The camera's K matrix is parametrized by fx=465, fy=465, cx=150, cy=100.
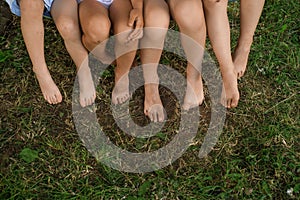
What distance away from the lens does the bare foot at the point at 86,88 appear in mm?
2646

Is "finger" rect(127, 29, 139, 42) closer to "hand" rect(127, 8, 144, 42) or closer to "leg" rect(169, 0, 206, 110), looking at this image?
"hand" rect(127, 8, 144, 42)

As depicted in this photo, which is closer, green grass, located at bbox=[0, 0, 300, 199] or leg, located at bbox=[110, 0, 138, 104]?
leg, located at bbox=[110, 0, 138, 104]

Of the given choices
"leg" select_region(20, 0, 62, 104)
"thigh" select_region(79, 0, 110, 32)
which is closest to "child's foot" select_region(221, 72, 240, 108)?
"thigh" select_region(79, 0, 110, 32)

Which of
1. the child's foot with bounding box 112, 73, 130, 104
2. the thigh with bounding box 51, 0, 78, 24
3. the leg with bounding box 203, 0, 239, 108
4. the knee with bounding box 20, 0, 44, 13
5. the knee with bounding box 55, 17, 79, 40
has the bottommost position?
the child's foot with bounding box 112, 73, 130, 104

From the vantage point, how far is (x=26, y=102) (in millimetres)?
2754

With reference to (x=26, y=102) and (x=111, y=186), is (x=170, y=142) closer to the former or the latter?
(x=111, y=186)

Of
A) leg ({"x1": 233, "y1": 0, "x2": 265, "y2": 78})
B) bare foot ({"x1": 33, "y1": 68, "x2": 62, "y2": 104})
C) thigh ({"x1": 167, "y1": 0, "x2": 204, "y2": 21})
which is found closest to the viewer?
thigh ({"x1": 167, "y1": 0, "x2": 204, "y2": 21})

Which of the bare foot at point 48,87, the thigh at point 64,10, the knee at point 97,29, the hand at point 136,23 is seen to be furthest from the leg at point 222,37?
the bare foot at point 48,87

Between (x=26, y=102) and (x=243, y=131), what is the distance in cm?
128

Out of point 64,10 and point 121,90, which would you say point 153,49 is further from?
point 64,10

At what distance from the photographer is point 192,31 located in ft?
7.56

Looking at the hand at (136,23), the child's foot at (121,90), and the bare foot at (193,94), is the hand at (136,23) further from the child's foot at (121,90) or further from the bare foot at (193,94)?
the bare foot at (193,94)

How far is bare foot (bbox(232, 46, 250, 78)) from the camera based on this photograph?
8.76ft

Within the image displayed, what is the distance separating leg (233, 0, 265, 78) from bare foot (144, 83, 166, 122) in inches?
19.6
